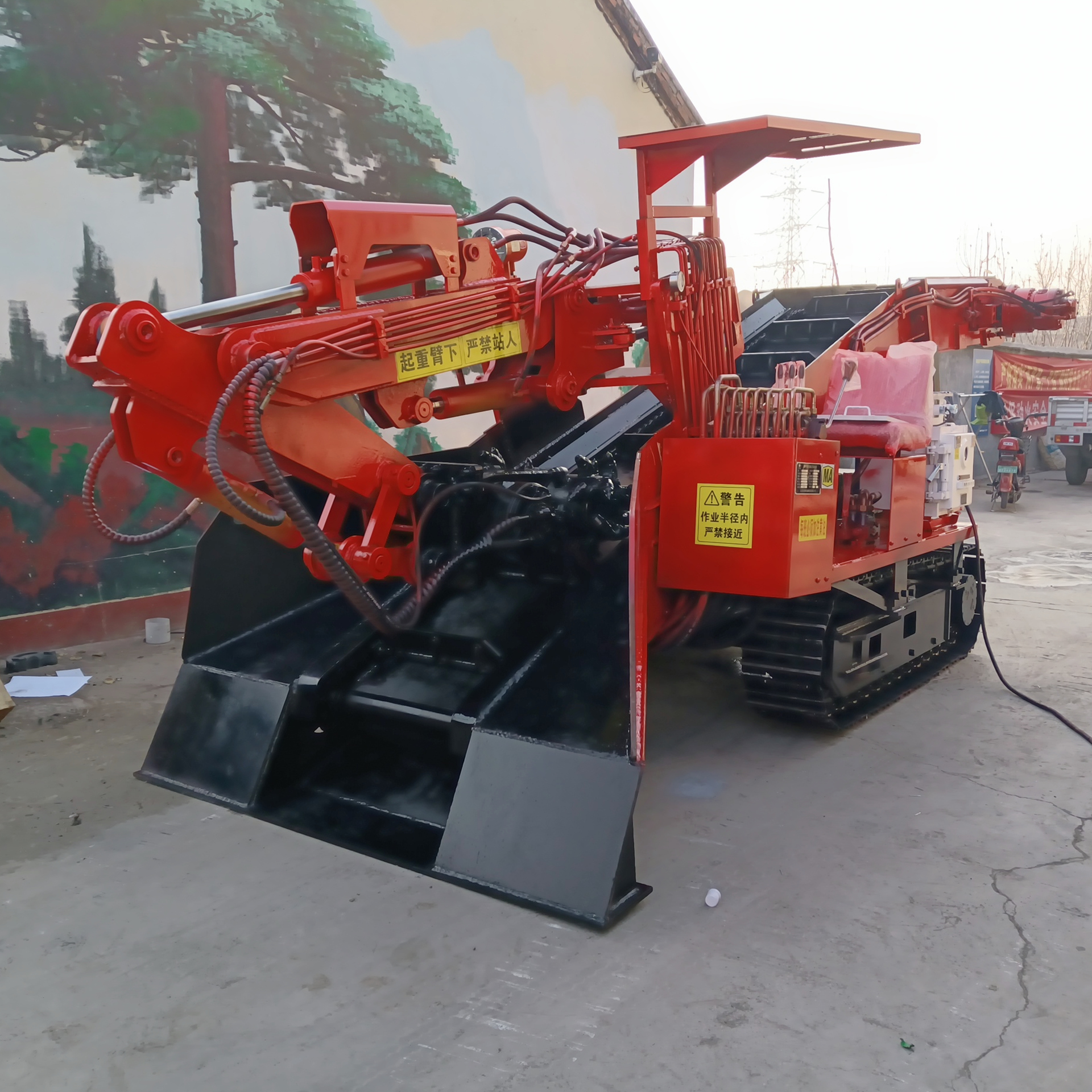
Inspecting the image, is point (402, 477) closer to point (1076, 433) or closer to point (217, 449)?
point (217, 449)

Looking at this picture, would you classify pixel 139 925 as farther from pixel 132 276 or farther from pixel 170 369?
pixel 132 276

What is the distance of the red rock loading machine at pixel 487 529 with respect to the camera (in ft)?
10.1

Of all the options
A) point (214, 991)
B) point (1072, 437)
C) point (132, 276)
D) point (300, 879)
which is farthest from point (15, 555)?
point (1072, 437)

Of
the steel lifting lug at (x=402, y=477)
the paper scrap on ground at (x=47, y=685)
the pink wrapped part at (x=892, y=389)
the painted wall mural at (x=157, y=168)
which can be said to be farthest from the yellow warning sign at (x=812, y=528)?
the painted wall mural at (x=157, y=168)

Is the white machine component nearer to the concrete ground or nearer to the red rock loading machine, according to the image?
the red rock loading machine

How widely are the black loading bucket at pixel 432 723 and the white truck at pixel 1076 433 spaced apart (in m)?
13.8

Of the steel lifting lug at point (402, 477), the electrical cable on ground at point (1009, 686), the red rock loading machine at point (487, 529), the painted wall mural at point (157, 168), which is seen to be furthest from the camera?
the painted wall mural at point (157, 168)

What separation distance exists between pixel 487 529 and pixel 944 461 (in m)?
Answer: 2.60

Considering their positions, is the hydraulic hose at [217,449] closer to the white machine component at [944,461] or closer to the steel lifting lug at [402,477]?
the steel lifting lug at [402,477]

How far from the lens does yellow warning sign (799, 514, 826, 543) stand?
3750mm

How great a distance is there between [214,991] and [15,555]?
13.2 ft

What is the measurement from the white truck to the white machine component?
11.2m

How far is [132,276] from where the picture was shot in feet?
20.6

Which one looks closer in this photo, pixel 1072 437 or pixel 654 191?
pixel 654 191
